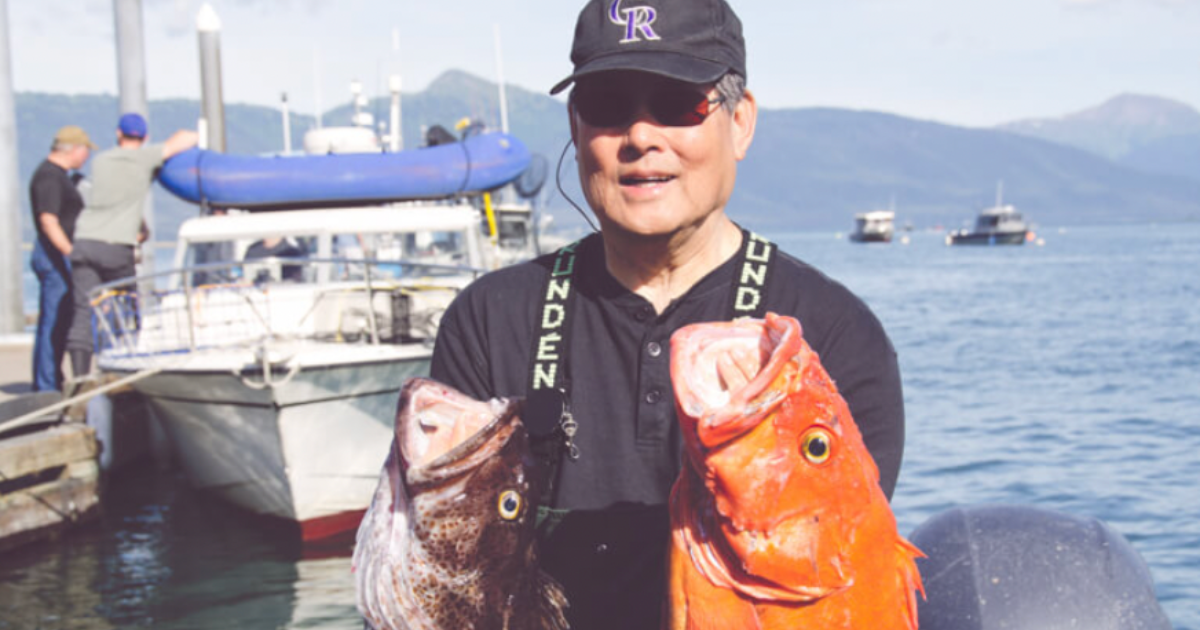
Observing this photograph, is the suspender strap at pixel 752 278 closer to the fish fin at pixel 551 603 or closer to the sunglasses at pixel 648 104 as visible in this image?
the sunglasses at pixel 648 104

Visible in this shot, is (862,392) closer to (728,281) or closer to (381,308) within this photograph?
(728,281)

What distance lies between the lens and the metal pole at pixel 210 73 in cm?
1620

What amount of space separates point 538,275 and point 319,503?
855 cm

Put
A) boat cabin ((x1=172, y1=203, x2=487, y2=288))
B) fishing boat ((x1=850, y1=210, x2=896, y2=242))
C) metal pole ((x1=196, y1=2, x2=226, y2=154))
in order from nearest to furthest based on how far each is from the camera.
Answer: boat cabin ((x1=172, y1=203, x2=487, y2=288)) → metal pole ((x1=196, y1=2, x2=226, y2=154)) → fishing boat ((x1=850, y1=210, x2=896, y2=242))

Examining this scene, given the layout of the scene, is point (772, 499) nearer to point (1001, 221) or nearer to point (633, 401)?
point (633, 401)

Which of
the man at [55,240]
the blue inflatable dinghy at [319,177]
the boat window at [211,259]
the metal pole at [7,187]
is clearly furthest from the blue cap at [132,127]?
the metal pole at [7,187]

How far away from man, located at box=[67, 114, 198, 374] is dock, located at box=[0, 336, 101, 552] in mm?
1176

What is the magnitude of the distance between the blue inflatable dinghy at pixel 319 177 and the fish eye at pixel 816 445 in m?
9.98

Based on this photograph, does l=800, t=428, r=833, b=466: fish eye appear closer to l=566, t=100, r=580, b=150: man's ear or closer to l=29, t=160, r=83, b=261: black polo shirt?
l=566, t=100, r=580, b=150: man's ear

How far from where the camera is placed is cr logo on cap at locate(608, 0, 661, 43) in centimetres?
201

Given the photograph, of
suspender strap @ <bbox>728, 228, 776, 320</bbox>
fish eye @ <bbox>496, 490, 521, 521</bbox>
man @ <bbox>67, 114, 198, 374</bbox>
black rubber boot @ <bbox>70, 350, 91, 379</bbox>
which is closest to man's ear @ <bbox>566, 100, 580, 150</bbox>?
suspender strap @ <bbox>728, 228, 776, 320</bbox>

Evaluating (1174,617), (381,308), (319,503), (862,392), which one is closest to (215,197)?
(381,308)

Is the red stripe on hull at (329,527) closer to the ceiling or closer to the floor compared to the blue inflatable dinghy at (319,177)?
closer to the floor

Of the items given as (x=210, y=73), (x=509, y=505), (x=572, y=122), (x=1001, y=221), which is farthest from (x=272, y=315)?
(x=1001, y=221)
